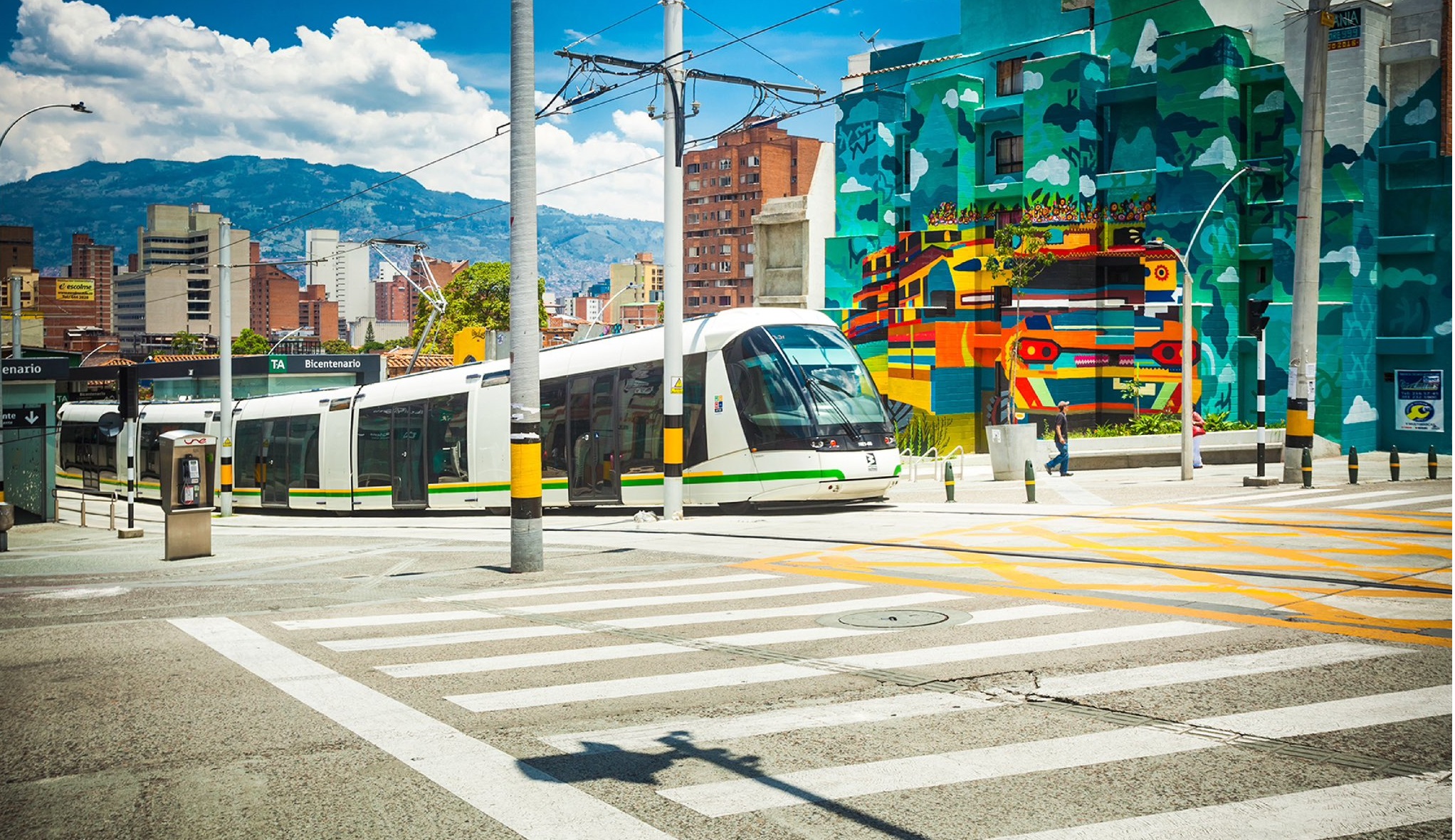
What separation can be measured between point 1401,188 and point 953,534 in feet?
90.0

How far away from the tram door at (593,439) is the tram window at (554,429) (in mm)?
185

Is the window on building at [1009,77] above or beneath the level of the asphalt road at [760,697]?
above

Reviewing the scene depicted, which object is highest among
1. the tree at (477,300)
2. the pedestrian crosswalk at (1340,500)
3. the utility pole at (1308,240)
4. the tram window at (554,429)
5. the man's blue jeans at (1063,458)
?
the tree at (477,300)

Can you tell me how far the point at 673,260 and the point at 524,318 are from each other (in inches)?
283

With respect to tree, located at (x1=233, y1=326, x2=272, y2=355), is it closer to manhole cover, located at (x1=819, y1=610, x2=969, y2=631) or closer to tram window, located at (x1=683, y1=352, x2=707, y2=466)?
tram window, located at (x1=683, y1=352, x2=707, y2=466)

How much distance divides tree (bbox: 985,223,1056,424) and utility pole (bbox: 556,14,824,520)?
21.6m

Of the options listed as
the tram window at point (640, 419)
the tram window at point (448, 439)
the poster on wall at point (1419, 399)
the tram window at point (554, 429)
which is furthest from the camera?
the poster on wall at point (1419, 399)

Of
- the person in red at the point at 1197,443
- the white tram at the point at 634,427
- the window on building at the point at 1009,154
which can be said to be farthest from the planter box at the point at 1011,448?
the window on building at the point at 1009,154

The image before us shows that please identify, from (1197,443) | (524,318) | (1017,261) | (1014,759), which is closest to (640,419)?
(524,318)

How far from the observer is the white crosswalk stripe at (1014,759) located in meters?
5.48

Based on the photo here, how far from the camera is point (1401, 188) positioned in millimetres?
35375

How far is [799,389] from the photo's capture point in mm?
19453

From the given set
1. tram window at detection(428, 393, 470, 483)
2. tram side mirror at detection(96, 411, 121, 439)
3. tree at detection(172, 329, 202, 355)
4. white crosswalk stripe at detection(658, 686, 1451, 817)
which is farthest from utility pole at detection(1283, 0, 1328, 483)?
tree at detection(172, 329, 202, 355)

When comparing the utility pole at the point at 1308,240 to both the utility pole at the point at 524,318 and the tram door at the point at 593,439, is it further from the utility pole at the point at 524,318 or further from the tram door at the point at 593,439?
the utility pole at the point at 524,318
